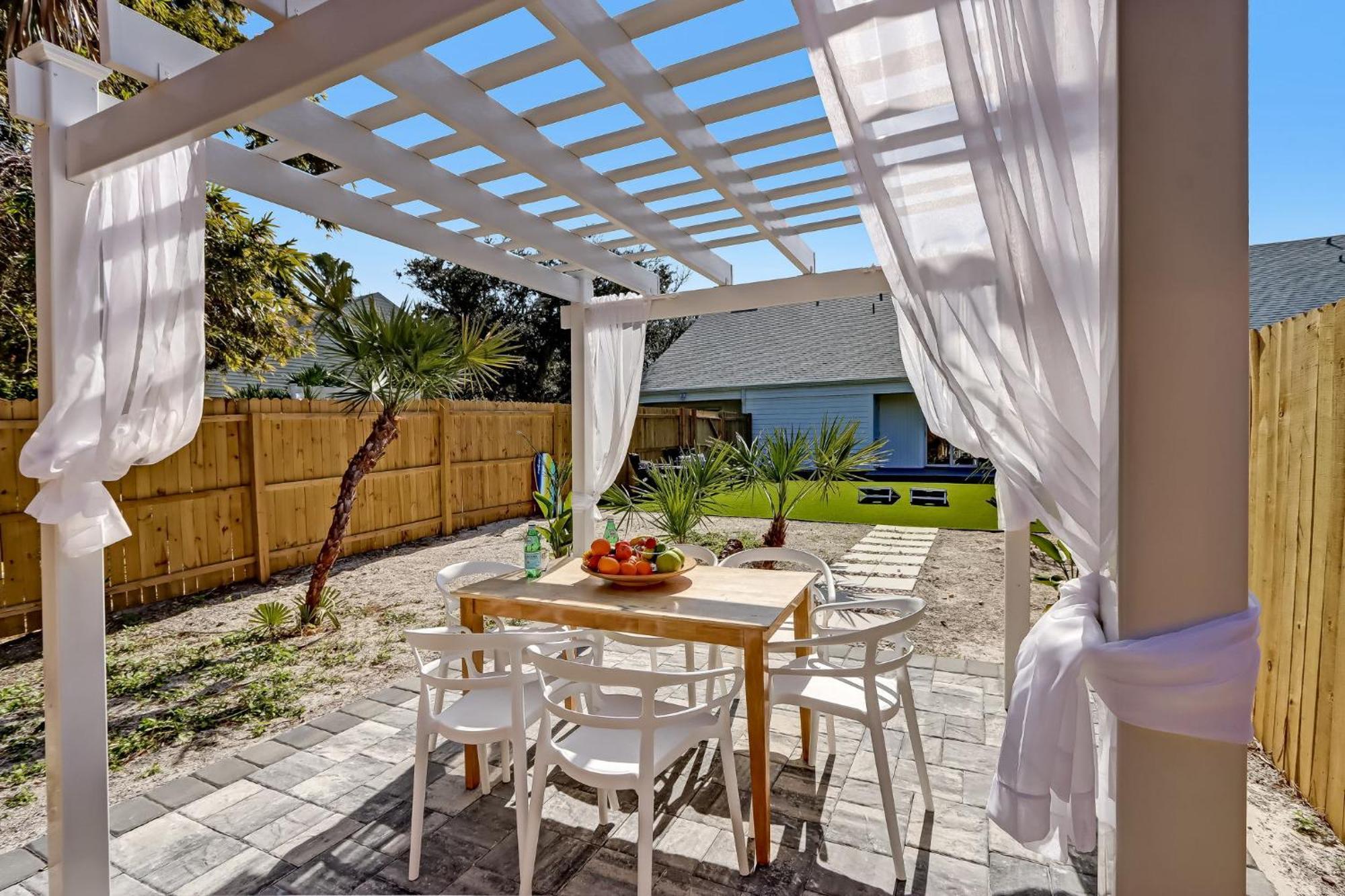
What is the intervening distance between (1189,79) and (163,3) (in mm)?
6925

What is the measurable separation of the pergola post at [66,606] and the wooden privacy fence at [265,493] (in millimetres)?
3208

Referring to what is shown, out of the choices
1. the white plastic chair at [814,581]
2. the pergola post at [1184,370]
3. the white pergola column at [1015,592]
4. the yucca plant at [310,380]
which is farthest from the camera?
the yucca plant at [310,380]

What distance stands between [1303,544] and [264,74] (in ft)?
12.1

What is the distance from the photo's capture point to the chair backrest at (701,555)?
3.47 m

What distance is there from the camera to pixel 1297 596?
8.00 ft

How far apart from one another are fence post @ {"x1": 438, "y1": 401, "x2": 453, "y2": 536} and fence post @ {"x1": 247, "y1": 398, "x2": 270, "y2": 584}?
2.32 m

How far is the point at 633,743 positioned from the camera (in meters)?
2.13

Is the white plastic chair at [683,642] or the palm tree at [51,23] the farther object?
the palm tree at [51,23]

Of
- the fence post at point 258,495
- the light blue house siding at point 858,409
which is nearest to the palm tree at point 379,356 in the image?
the fence post at point 258,495

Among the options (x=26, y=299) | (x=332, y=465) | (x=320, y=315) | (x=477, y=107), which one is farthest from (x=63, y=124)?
(x=332, y=465)

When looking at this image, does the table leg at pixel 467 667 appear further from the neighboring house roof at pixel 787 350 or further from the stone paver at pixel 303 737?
the neighboring house roof at pixel 787 350

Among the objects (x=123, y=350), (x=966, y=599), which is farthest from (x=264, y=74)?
(x=966, y=599)

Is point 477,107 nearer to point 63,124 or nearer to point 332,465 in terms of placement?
point 63,124

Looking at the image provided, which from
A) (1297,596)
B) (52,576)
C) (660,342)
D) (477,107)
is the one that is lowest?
(1297,596)
